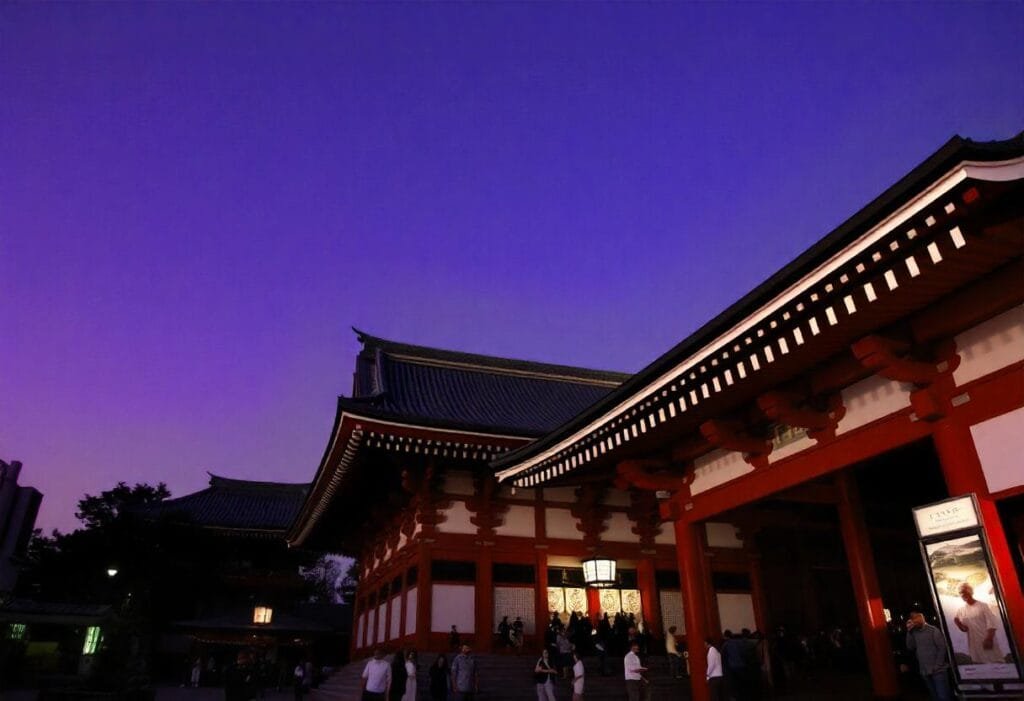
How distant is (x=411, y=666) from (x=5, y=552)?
8.71 m

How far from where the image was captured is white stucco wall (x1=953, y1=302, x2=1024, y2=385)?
22.3 ft

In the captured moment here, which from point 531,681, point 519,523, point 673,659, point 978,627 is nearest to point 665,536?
point 673,659

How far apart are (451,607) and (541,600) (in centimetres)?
227

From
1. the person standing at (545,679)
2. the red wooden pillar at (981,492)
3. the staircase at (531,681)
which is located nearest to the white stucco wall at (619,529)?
the staircase at (531,681)

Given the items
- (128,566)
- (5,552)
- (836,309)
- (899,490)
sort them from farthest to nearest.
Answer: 1. (128,566)
2. (899,490)
3. (836,309)
4. (5,552)

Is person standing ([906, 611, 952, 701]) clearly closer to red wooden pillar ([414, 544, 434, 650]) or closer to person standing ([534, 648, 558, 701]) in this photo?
person standing ([534, 648, 558, 701])

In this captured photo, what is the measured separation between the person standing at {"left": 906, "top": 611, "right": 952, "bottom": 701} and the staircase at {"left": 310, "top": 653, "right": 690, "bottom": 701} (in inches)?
278

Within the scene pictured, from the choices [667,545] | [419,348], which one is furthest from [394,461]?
[419,348]

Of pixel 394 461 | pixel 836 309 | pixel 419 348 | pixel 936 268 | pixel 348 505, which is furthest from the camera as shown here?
pixel 419 348

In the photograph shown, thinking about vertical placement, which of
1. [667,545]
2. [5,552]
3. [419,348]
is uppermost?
[419,348]

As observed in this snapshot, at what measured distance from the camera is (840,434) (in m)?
8.88

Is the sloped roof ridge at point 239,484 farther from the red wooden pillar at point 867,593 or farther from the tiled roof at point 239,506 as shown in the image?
the red wooden pillar at point 867,593

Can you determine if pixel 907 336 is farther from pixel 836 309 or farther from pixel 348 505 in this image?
pixel 348 505

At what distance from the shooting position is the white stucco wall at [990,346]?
268 inches
